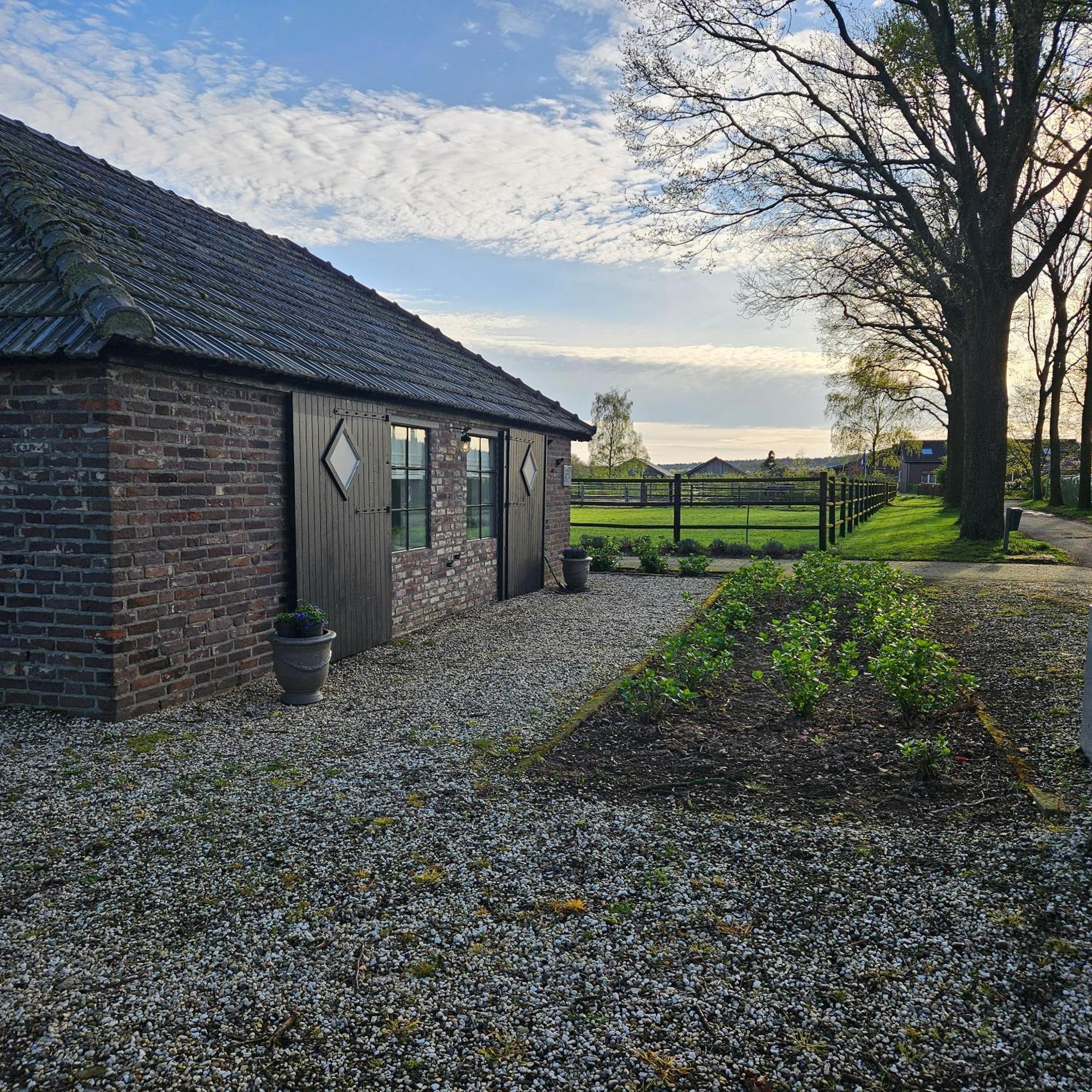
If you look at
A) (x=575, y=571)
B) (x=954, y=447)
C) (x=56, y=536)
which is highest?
(x=954, y=447)

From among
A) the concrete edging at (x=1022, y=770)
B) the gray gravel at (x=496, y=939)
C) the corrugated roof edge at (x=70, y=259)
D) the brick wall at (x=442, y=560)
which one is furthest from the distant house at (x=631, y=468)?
the gray gravel at (x=496, y=939)

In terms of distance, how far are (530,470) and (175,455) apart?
726cm

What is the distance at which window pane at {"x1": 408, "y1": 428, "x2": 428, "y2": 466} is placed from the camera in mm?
8906

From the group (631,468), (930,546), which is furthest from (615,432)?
(930,546)

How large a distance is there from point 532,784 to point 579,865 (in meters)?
1.00

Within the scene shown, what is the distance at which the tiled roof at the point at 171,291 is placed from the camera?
5180mm

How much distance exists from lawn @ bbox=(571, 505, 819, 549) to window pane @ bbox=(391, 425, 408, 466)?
925 centimetres

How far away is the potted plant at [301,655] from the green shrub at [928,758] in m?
4.17

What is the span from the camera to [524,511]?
40.3 feet

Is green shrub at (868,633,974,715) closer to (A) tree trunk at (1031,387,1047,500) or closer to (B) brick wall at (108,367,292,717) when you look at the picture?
(B) brick wall at (108,367,292,717)

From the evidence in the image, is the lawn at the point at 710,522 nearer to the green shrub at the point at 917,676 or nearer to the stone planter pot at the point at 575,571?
the stone planter pot at the point at 575,571

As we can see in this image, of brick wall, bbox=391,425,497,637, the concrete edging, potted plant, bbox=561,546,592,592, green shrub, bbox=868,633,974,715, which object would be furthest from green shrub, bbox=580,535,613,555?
the concrete edging

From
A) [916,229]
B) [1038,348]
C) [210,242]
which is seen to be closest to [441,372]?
[210,242]

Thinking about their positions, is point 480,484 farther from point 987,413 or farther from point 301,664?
point 987,413
